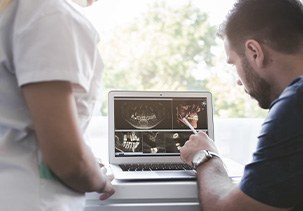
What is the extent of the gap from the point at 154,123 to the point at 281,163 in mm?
568

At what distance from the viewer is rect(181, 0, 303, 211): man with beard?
89 cm

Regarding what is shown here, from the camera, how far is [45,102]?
64 centimetres

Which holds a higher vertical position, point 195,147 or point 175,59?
point 175,59

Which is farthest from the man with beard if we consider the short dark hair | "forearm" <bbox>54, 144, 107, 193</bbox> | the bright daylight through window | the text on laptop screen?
the bright daylight through window

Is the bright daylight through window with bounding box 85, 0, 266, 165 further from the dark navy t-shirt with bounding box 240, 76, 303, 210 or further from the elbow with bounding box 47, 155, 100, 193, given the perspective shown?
the elbow with bounding box 47, 155, 100, 193

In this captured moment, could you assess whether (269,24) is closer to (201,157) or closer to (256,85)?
(256,85)

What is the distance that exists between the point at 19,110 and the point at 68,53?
5.9 inches

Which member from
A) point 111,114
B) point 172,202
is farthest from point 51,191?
point 111,114

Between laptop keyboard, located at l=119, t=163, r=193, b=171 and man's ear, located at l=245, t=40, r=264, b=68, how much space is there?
1.30 ft

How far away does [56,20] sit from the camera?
66 cm

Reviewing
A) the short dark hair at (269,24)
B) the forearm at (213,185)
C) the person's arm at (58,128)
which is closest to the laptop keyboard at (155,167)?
the forearm at (213,185)

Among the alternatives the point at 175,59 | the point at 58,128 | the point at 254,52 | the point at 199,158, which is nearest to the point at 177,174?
the point at 199,158

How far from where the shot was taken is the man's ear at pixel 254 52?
3.55 feet

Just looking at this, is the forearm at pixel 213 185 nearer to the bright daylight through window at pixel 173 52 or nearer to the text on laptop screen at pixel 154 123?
the text on laptop screen at pixel 154 123
